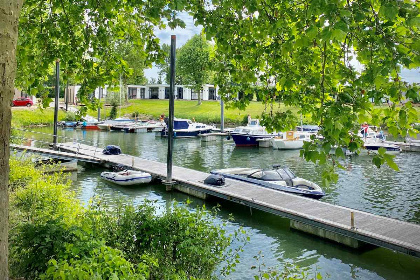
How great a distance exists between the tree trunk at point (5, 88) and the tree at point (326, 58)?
3.11 m

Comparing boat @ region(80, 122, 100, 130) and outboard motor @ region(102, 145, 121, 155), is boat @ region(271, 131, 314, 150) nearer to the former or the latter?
outboard motor @ region(102, 145, 121, 155)

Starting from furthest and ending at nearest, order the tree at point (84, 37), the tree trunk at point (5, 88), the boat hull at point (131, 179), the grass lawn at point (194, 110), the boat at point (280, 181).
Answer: the grass lawn at point (194, 110) < the boat hull at point (131, 179) < the boat at point (280, 181) < the tree at point (84, 37) < the tree trunk at point (5, 88)

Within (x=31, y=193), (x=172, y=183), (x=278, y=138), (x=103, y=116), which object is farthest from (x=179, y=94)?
(x=31, y=193)

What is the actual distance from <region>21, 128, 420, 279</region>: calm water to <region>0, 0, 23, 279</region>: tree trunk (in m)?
5.44

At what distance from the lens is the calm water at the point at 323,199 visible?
461 inches

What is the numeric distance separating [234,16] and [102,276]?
5.57 metres

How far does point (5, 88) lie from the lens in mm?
3918

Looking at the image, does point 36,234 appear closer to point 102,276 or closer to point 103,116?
point 102,276

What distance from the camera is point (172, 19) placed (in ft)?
23.5

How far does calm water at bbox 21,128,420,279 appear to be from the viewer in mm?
11711

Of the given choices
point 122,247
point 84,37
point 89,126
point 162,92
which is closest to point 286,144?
point 84,37

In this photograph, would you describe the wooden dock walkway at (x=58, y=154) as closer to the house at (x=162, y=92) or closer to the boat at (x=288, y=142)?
the boat at (x=288, y=142)

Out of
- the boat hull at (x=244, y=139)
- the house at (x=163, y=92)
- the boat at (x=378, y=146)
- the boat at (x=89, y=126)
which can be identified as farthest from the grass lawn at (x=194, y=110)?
the boat at (x=378, y=146)

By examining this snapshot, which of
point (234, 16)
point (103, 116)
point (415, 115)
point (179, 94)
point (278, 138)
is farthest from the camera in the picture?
point (179, 94)
